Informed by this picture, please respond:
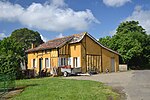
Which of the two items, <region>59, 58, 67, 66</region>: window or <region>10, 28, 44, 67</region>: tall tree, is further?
<region>10, 28, 44, 67</region>: tall tree

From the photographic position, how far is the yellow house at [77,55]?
1256 inches

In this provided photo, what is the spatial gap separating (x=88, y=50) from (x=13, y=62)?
11579 millimetres

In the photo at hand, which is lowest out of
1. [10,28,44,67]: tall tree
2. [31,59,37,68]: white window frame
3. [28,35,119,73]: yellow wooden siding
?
[31,59,37,68]: white window frame

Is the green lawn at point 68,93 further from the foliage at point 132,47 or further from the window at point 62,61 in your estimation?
the foliage at point 132,47

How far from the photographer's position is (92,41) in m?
33.6

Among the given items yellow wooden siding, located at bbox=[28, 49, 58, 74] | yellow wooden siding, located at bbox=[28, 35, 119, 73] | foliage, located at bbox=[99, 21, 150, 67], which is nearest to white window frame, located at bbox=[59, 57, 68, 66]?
yellow wooden siding, located at bbox=[28, 35, 119, 73]

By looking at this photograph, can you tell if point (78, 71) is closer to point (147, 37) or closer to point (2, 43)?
point (2, 43)

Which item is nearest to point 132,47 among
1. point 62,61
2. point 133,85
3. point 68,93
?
point 62,61

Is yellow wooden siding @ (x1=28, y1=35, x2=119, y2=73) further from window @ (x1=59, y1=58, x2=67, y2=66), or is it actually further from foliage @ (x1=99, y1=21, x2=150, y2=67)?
foliage @ (x1=99, y1=21, x2=150, y2=67)

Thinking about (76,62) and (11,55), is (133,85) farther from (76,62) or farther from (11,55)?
(76,62)

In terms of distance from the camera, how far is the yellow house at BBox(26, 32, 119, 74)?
31891 mm

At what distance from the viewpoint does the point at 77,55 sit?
106ft

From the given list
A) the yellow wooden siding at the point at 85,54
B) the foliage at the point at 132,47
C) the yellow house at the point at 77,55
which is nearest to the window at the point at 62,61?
the yellow house at the point at 77,55

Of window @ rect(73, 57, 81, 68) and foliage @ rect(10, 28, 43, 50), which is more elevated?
foliage @ rect(10, 28, 43, 50)
